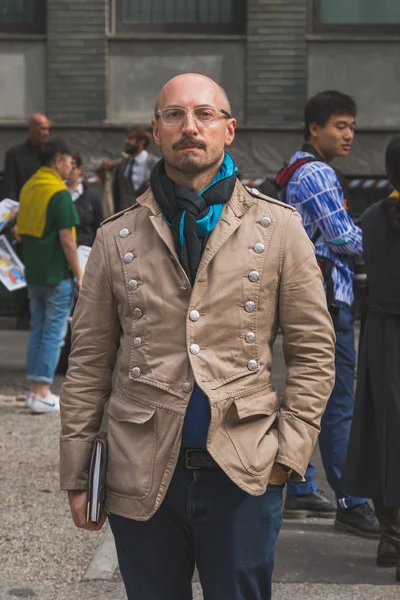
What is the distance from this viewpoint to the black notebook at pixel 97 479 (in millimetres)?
3344

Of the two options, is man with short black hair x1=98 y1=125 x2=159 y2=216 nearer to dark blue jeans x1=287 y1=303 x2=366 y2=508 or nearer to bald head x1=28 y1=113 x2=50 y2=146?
bald head x1=28 y1=113 x2=50 y2=146

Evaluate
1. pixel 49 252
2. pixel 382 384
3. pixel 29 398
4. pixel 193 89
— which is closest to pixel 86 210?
pixel 49 252

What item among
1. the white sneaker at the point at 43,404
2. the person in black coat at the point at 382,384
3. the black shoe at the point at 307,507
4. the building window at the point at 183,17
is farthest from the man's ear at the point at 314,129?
the building window at the point at 183,17

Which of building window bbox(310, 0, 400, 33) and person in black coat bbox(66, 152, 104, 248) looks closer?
person in black coat bbox(66, 152, 104, 248)

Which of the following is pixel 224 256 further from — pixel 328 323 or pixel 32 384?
pixel 32 384

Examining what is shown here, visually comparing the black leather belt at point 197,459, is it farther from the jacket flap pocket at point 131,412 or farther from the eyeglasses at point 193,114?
the eyeglasses at point 193,114

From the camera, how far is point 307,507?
20.8 feet

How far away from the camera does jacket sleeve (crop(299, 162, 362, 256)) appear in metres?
5.93

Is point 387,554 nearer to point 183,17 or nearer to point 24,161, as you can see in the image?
point 24,161

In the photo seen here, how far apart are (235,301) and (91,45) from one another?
12.4 meters

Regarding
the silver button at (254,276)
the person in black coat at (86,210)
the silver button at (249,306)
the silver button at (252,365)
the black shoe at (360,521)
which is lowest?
the black shoe at (360,521)

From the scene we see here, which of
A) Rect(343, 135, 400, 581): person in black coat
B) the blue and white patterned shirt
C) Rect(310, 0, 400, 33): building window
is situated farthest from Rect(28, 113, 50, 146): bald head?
Rect(343, 135, 400, 581): person in black coat

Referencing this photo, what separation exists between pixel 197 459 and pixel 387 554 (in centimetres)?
244

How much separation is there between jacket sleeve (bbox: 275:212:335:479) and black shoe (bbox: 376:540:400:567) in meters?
2.23
